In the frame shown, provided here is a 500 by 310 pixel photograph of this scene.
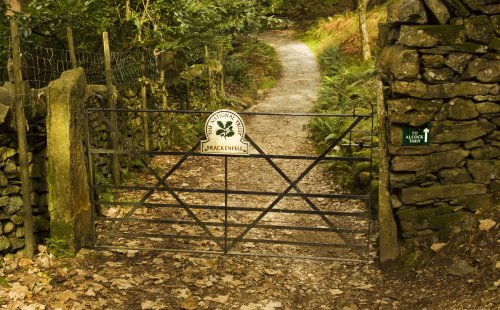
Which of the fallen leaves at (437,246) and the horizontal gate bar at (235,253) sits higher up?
the fallen leaves at (437,246)

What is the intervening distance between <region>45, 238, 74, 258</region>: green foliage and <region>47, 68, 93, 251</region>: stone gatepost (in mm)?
40

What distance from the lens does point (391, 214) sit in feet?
20.4

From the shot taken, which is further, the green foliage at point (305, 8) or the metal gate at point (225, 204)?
the green foliage at point (305, 8)

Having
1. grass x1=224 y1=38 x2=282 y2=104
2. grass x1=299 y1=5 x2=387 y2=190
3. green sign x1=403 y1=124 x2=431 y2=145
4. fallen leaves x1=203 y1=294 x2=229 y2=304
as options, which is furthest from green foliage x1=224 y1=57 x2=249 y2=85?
fallen leaves x1=203 y1=294 x2=229 y2=304

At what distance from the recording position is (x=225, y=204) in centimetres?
641

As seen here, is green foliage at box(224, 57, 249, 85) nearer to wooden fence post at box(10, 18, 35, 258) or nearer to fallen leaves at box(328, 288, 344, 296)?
wooden fence post at box(10, 18, 35, 258)

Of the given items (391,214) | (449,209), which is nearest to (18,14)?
Result: (391,214)

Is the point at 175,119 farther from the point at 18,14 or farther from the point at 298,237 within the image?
the point at 298,237

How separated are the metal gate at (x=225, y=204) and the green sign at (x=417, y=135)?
47 centimetres

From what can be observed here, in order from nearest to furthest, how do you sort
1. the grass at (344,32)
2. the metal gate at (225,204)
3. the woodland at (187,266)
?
the woodland at (187,266)
the metal gate at (225,204)
the grass at (344,32)

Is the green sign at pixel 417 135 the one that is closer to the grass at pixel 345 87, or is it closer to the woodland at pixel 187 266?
the woodland at pixel 187 266

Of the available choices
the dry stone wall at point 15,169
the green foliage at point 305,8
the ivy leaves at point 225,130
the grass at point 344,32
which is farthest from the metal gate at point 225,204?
the green foliage at point 305,8

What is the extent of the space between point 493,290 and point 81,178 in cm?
474

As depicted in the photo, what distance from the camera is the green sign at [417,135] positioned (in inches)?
232
